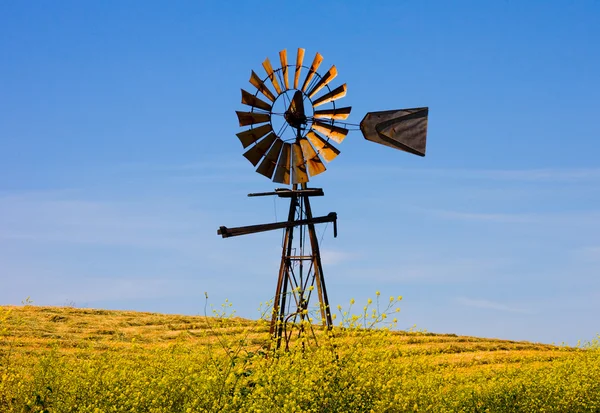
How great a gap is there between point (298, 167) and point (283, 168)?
0.29 metres

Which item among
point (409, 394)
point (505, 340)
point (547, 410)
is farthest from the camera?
point (505, 340)

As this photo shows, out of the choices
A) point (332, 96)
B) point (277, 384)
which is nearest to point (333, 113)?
point (332, 96)

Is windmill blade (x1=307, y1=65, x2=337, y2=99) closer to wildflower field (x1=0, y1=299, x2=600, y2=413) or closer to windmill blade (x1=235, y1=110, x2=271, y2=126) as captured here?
windmill blade (x1=235, y1=110, x2=271, y2=126)

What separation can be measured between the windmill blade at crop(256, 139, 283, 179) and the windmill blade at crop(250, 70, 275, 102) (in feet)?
3.15

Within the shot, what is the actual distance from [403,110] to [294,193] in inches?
100

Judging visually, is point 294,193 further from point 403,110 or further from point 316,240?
point 403,110

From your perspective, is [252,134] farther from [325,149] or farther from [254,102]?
[325,149]

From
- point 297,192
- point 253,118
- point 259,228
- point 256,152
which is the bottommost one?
point 259,228

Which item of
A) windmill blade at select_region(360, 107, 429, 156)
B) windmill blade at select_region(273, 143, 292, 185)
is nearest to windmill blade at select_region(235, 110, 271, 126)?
windmill blade at select_region(273, 143, 292, 185)

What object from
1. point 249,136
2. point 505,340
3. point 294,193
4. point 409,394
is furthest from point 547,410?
point 505,340

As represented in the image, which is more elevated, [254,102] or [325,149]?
[254,102]

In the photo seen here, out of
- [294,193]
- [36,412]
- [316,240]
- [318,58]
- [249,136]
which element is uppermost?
Result: [318,58]

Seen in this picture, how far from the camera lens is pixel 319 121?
1238 cm

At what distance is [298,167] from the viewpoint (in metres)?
12.1
